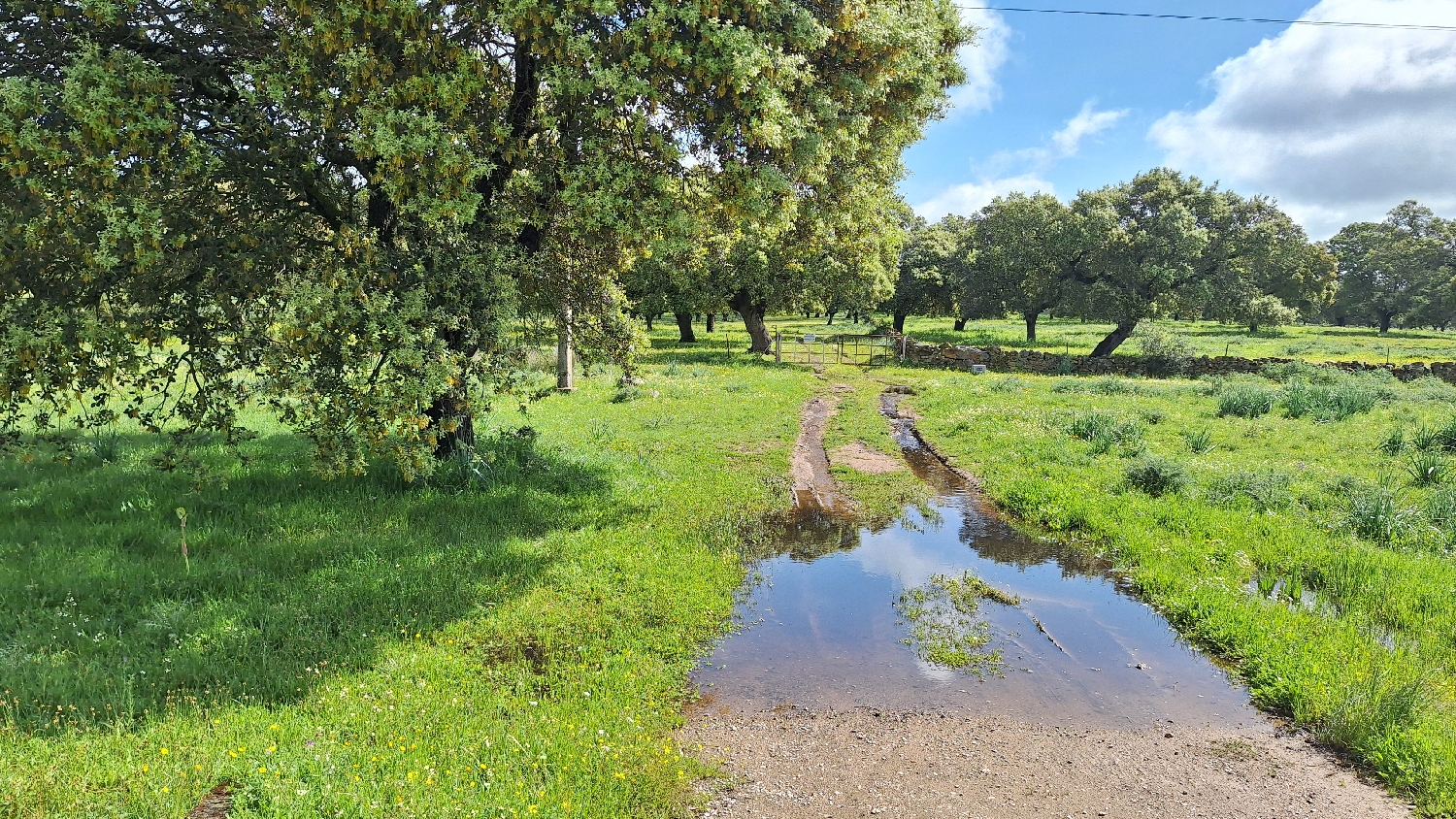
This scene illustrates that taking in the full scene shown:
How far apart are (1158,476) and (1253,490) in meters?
1.45

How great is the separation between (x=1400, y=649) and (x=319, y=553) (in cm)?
1242

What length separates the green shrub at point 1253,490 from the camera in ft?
39.2

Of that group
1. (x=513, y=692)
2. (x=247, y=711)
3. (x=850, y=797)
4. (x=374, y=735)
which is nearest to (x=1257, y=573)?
(x=850, y=797)

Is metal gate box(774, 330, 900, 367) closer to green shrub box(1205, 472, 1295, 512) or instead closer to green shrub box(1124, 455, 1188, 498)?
green shrub box(1124, 455, 1188, 498)

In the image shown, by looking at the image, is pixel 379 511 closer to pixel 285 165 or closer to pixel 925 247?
pixel 285 165

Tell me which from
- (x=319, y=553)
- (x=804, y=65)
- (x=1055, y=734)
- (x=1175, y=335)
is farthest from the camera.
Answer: (x=1175, y=335)

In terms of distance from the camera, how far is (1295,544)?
33.3ft

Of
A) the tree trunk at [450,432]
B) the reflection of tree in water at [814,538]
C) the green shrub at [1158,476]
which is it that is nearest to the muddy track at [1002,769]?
the reflection of tree in water at [814,538]

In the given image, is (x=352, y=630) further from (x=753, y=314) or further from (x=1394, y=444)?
(x=753, y=314)

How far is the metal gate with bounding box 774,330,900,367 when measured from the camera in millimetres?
38312

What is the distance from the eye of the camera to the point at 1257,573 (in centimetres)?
964

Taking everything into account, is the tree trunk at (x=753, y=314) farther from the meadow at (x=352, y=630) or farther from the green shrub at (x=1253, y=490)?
the green shrub at (x=1253, y=490)

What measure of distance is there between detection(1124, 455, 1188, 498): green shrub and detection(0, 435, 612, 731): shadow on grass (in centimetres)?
998

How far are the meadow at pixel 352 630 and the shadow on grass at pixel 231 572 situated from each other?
33 mm
